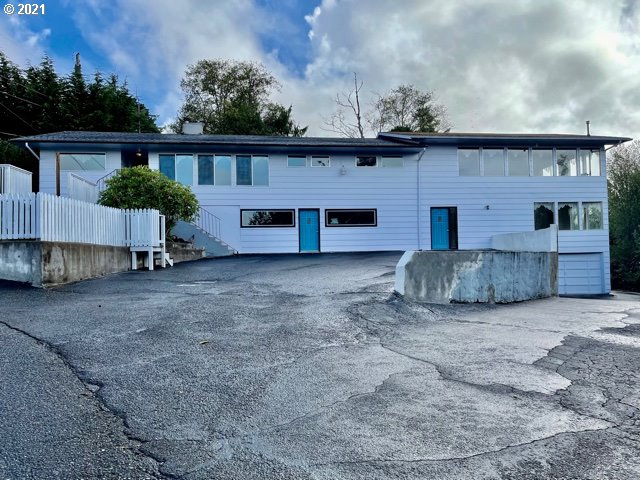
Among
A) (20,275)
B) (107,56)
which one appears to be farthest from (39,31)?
(20,275)

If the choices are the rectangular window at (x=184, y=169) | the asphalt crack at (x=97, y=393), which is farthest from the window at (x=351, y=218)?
the asphalt crack at (x=97, y=393)

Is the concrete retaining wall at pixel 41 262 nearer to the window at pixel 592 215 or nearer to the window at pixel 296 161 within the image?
the window at pixel 296 161

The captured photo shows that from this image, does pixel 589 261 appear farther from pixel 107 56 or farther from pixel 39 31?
pixel 107 56

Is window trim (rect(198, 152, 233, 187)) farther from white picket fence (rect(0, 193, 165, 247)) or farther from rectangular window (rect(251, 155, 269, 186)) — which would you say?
white picket fence (rect(0, 193, 165, 247))

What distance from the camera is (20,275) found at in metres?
9.45

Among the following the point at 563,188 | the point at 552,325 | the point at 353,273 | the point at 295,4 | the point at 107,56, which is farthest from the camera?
the point at 107,56

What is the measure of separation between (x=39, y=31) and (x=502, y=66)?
82.2 feet

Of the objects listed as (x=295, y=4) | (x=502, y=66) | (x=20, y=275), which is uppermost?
(x=295, y=4)

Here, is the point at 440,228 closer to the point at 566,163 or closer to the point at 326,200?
the point at 326,200

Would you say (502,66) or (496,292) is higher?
(502,66)

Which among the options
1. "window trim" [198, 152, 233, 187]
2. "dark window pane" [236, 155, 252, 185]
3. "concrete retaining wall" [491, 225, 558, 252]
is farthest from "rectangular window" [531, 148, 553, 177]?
"window trim" [198, 152, 233, 187]

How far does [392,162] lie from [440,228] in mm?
3971

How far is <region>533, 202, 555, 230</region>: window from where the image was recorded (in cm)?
2281

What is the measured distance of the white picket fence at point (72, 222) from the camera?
376 inches
